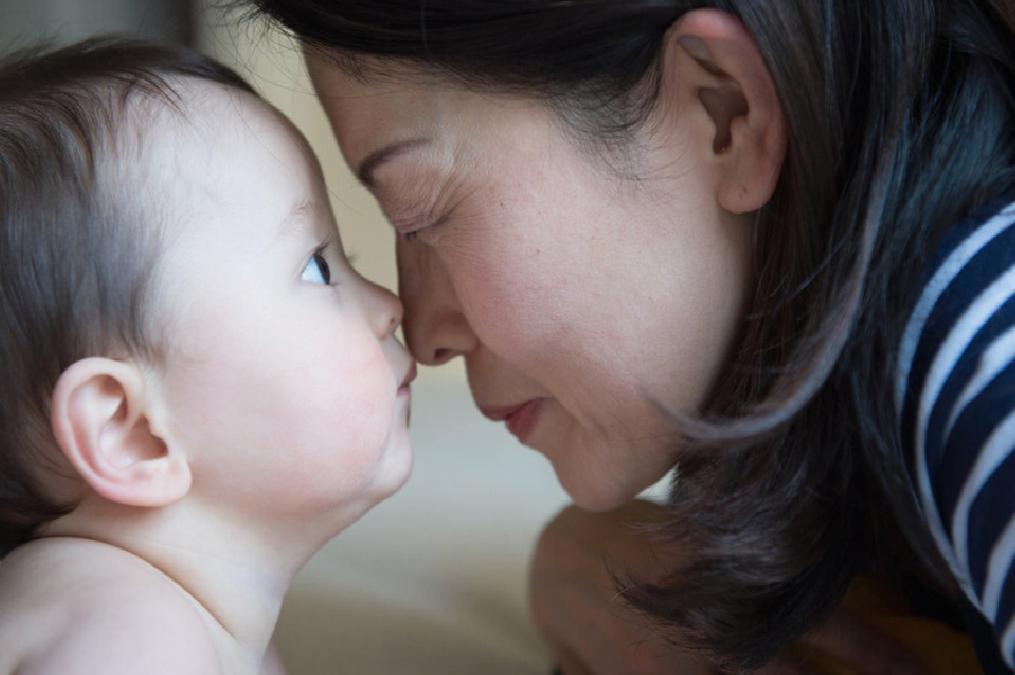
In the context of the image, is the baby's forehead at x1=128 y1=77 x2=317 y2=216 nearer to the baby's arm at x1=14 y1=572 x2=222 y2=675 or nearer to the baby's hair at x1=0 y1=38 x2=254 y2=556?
the baby's hair at x1=0 y1=38 x2=254 y2=556

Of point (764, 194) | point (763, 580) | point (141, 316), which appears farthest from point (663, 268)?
point (141, 316)

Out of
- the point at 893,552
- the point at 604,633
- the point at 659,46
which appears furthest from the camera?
the point at 604,633

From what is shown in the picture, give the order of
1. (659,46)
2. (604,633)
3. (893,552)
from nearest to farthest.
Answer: (659,46), (893,552), (604,633)

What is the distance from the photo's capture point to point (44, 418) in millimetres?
762

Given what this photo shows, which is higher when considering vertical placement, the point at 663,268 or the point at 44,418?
the point at 663,268

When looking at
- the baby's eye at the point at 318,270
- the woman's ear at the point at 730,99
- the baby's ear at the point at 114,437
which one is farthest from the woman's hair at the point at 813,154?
the baby's ear at the point at 114,437

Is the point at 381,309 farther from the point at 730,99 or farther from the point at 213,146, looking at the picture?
the point at 730,99

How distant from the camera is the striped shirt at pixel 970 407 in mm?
655

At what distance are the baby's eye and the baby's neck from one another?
0.17 metres

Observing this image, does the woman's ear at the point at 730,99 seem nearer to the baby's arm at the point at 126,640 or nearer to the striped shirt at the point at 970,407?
the striped shirt at the point at 970,407

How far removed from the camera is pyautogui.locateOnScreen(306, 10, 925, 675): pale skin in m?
0.77

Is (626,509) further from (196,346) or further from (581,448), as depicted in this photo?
(196,346)

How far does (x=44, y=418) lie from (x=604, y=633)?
51 cm

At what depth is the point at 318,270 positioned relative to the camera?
854 mm
